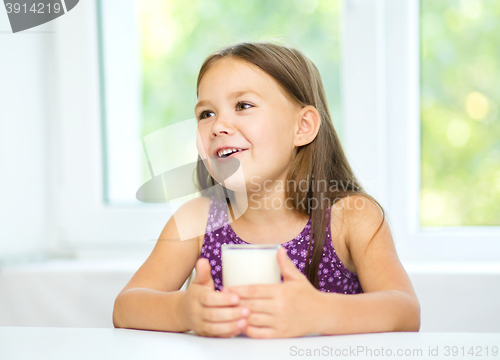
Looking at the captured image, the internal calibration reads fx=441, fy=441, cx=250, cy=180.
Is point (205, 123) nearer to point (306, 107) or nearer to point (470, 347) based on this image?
point (306, 107)

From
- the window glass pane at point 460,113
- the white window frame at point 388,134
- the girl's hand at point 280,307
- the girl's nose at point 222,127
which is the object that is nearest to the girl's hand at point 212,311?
the girl's hand at point 280,307

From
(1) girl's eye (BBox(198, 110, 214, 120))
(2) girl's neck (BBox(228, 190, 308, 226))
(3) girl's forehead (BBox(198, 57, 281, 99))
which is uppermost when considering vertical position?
(3) girl's forehead (BBox(198, 57, 281, 99))

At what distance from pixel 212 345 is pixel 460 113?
113 cm

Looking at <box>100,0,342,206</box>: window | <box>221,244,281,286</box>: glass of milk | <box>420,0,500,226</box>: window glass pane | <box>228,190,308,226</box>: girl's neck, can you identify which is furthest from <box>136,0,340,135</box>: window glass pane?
<box>221,244,281,286</box>: glass of milk

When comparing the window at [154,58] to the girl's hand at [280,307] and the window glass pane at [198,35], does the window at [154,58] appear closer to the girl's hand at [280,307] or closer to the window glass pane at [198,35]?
the window glass pane at [198,35]

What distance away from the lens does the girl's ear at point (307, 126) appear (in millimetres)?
959

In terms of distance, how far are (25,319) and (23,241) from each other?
0.24 m

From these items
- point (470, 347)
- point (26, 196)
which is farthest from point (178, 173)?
point (470, 347)

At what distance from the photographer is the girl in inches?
31.0

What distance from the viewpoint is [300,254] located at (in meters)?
0.92

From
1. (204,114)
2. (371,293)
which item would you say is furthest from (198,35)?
(371,293)

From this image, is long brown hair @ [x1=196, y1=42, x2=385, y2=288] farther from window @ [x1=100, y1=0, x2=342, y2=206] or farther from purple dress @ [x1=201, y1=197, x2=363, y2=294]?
window @ [x1=100, y1=0, x2=342, y2=206]

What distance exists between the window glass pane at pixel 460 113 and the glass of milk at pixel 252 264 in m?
A: 0.93

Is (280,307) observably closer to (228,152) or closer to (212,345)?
(212,345)
